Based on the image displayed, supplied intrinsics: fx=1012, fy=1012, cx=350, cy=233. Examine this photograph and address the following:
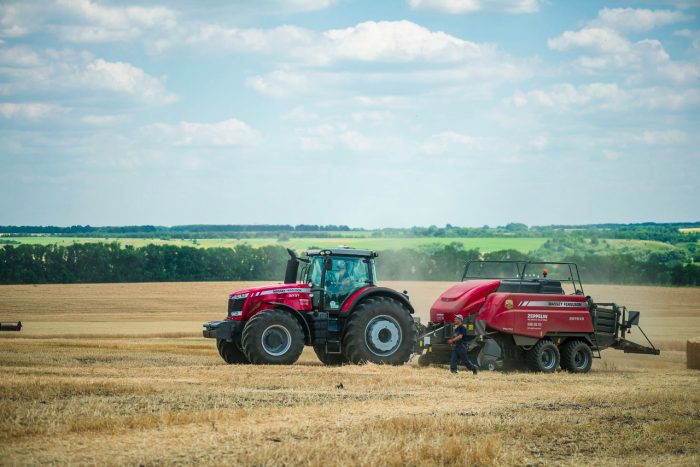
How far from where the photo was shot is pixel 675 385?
72.9 feet

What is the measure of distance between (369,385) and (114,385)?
16.8 feet

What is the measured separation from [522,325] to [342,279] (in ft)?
15.4

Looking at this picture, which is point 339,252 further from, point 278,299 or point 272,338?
point 272,338

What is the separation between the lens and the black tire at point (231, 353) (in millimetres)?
25922

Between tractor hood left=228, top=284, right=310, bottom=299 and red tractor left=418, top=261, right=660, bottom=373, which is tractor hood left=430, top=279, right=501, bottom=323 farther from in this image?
tractor hood left=228, top=284, right=310, bottom=299

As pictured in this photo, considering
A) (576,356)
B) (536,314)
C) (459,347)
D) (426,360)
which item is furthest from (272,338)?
(576,356)

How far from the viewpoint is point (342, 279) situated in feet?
83.8

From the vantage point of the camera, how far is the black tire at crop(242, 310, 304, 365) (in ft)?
79.5

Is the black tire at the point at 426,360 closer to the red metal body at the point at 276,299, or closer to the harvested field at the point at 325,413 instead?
the harvested field at the point at 325,413

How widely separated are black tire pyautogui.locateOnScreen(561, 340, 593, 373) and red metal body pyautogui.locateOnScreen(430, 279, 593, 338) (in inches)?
15.3

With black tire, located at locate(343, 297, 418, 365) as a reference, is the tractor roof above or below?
above

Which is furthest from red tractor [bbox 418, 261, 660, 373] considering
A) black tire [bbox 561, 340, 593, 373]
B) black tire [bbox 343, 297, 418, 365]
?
black tire [bbox 343, 297, 418, 365]

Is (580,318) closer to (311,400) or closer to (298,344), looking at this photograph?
(298,344)

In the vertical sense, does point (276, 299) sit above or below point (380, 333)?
above
